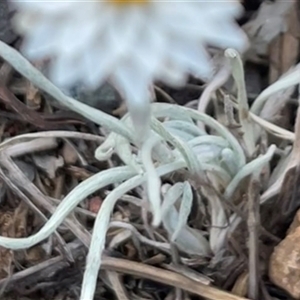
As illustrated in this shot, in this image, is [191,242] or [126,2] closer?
[126,2]

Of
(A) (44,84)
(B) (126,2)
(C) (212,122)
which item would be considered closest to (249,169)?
(C) (212,122)

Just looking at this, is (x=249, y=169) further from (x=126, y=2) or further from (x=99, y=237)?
(x=126, y=2)

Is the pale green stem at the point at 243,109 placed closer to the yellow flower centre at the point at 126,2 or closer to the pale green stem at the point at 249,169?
the pale green stem at the point at 249,169

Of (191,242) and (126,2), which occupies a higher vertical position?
(126,2)

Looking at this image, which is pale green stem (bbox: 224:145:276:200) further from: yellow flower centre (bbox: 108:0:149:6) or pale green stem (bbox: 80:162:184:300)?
yellow flower centre (bbox: 108:0:149:6)

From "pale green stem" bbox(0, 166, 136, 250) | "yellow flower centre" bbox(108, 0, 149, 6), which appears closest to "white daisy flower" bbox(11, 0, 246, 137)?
"yellow flower centre" bbox(108, 0, 149, 6)

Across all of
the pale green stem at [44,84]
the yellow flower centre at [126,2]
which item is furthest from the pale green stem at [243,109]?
the yellow flower centre at [126,2]
